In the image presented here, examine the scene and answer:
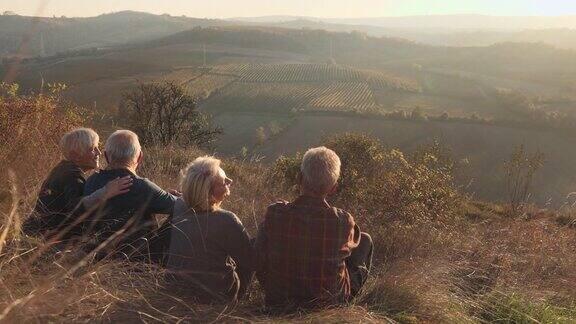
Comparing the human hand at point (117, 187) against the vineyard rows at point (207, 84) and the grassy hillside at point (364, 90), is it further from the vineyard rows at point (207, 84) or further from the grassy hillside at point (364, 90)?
the vineyard rows at point (207, 84)

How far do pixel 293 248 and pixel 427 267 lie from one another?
1064 millimetres

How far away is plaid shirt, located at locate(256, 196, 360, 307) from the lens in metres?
2.77

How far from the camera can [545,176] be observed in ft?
121

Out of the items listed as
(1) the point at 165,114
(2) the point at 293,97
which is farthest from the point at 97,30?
(1) the point at 165,114

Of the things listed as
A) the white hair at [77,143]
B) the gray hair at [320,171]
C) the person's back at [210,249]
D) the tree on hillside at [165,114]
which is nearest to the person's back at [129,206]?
the white hair at [77,143]

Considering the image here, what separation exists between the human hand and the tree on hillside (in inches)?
619

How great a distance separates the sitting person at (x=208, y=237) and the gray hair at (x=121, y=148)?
25.9 inches

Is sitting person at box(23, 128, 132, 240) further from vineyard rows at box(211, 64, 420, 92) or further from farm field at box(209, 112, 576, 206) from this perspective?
vineyard rows at box(211, 64, 420, 92)

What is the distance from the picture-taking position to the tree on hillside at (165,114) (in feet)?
64.0

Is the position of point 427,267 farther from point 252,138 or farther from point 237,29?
point 237,29

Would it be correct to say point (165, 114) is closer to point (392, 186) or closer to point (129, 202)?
point (392, 186)

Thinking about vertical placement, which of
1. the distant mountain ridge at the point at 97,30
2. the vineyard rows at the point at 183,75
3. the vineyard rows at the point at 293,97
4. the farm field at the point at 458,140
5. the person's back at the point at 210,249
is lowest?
the farm field at the point at 458,140

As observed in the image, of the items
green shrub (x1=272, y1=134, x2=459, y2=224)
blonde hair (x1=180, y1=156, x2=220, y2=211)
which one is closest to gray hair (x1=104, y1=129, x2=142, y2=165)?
blonde hair (x1=180, y1=156, x2=220, y2=211)

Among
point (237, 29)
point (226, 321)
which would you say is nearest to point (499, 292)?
point (226, 321)
